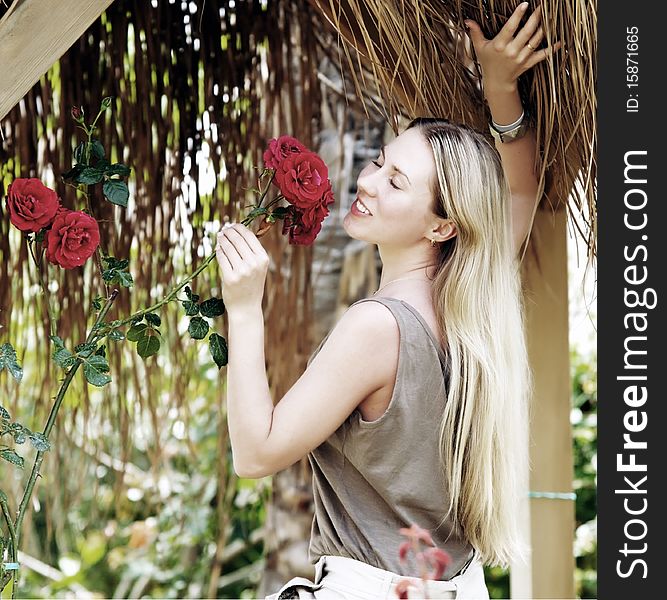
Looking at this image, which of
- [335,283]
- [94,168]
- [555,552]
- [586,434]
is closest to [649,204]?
[94,168]

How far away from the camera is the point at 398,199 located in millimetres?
1610

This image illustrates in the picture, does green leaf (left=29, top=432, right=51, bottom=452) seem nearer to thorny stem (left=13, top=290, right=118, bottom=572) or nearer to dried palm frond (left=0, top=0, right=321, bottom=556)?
thorny stem (left=13, top=290, right=118, bottom=572)

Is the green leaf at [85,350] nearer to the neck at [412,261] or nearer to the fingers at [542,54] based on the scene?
the neck at [412,261]

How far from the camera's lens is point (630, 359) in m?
1.57

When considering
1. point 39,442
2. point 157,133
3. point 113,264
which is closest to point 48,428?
point 39,442

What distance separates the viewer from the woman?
150cm

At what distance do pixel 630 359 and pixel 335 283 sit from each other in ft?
5.20

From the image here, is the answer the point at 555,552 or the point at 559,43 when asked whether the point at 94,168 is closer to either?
the point at 559,43

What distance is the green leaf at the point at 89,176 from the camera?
159 cm

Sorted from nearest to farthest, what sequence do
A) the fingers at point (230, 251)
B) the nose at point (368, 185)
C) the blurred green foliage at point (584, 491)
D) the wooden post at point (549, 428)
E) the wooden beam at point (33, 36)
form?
the wooden beam at point (33, 36), the fingers at point (230, 251), the nose at point (368, 185), the wooden post at point (549, 428), the blurred green foliage at point (584, 491)

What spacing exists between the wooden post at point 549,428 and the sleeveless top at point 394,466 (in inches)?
34.4

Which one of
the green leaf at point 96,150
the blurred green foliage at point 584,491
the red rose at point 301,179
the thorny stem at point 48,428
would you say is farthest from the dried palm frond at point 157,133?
the blurred green foliage at point 584,491

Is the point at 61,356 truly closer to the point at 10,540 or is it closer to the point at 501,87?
the point at 10,540

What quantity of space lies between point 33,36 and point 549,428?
1593 millimetres
